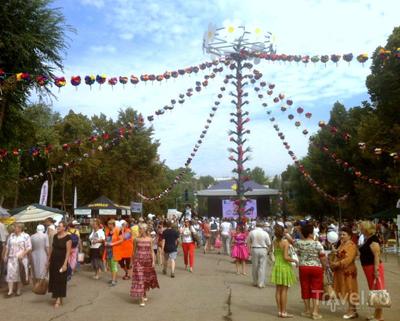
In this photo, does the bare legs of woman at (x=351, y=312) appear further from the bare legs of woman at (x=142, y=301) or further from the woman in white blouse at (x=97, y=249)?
the woman in white blouse at (x=97, y=249)

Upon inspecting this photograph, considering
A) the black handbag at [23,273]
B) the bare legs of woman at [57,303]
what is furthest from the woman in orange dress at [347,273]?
the black handbag at [23,273]

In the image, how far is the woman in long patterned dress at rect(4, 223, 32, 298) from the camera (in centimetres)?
998

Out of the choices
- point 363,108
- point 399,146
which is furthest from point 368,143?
point 363,108

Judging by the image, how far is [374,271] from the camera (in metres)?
7.23

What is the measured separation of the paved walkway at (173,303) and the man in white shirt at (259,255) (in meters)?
0.29

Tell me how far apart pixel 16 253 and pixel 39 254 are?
492mm

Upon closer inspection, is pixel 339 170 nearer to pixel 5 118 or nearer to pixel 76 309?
pixel 5 118

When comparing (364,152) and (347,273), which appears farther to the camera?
(364,152)

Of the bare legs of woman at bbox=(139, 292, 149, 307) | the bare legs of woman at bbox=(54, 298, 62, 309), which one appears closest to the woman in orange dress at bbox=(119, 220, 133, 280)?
the bare legs of woman at bbox=(139, 292, 149, 307)

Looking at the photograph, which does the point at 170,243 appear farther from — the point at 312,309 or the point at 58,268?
the point at 312,309

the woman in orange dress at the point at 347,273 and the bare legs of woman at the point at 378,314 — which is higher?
the woman in orange dress at the point at 347,273

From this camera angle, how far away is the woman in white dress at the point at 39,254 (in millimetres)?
10203

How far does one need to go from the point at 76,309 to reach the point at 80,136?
33087 millimetres

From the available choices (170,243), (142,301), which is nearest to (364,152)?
(170,243)
